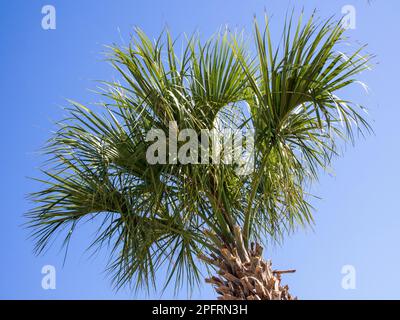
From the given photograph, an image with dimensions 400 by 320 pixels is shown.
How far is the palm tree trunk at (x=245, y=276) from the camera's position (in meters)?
4.37

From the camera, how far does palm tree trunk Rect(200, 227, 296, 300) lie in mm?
4371

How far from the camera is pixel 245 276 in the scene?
4.41 metres

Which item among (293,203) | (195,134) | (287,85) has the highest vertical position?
(287,85)

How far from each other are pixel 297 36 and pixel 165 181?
149 centimetres
